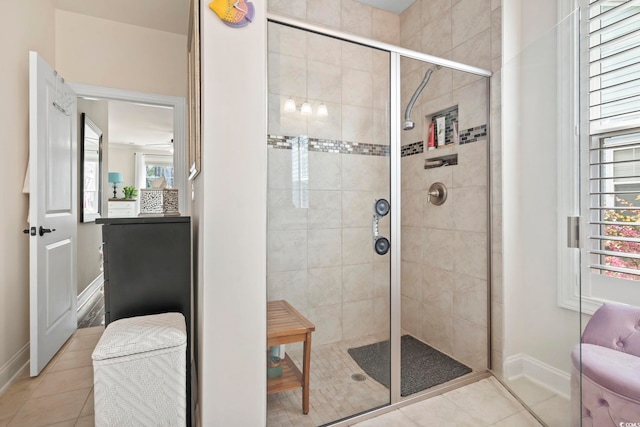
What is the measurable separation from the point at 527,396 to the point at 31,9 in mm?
4112

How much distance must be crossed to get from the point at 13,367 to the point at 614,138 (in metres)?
3.85

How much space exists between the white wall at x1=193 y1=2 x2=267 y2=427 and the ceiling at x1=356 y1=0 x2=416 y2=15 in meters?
1.83

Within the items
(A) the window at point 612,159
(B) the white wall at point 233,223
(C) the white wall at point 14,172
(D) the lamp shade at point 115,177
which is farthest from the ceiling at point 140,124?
(A) the window at point 612,159

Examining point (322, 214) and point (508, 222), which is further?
point (508, 222)

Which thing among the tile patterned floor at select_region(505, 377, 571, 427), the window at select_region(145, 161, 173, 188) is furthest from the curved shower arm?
the window at select_region(145, 161, 173, 188)

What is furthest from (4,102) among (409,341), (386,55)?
(409,341)

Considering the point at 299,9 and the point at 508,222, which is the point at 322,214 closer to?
the point at 508,222

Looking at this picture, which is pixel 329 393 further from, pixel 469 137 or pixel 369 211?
pixel 469 137

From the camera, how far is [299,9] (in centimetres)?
254

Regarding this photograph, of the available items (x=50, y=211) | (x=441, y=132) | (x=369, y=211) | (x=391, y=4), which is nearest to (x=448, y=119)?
(x=441, y=132)

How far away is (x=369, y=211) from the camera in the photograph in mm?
1781

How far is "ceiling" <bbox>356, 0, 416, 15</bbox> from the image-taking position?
2.71 metres

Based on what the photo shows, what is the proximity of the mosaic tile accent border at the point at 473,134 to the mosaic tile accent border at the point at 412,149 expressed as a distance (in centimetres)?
31

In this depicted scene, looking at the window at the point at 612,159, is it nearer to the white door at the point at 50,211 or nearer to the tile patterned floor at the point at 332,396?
the tile patterned floor at the point at 332,396
